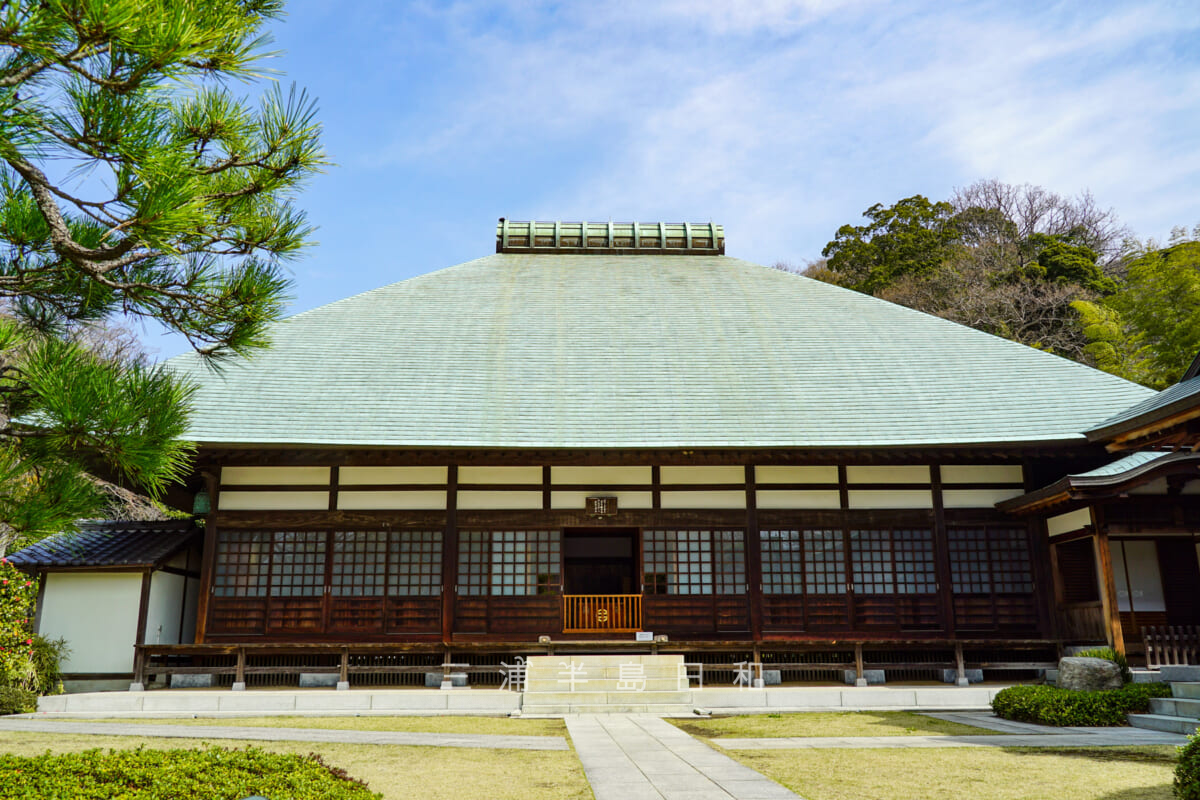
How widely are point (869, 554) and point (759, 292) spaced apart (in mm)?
7635

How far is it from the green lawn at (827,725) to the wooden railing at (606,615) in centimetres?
428

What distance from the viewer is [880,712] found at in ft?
39.0

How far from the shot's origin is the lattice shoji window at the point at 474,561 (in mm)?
15555

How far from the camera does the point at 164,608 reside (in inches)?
608

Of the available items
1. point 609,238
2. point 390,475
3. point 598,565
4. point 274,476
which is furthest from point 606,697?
point 609,238

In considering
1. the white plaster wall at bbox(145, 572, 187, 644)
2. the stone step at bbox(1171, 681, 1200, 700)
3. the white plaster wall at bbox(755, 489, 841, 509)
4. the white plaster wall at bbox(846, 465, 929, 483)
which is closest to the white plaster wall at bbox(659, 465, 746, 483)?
the white plaster wall at bbox(755, 489, 841, 509)

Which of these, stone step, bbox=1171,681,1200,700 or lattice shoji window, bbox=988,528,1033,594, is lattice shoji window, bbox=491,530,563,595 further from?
stone step, bbox=1171,681,1200,700

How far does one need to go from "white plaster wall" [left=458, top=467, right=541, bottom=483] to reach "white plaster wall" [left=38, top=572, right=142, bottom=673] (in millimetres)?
5809

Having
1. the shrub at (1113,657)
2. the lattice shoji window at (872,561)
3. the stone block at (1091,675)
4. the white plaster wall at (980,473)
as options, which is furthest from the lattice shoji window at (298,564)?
the shrub at (1113,657)

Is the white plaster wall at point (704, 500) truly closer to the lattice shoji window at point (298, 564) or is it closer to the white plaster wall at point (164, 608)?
the lattice shoji window at point (298, 564)

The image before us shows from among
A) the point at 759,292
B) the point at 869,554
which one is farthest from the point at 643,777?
the point at 759,292

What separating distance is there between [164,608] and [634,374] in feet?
31.9

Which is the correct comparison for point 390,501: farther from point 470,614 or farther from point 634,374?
point 634,374

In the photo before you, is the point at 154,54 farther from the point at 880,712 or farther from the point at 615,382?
the point at 615,382
